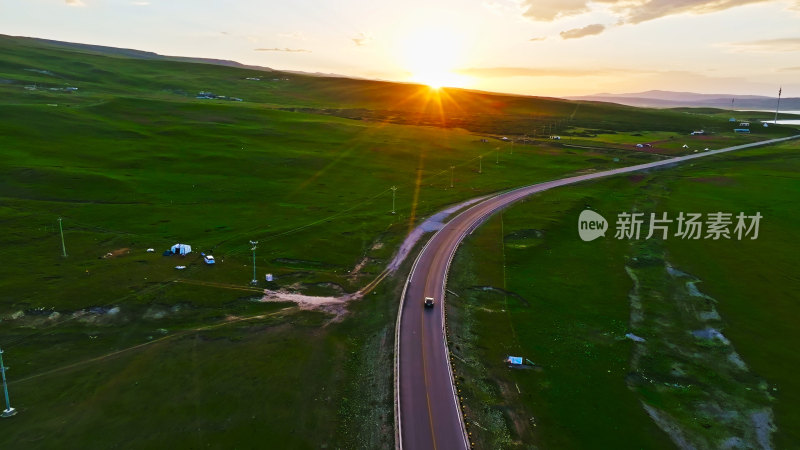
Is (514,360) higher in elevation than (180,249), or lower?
lower

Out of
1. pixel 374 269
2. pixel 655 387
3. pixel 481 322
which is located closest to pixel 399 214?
pixel 374 269

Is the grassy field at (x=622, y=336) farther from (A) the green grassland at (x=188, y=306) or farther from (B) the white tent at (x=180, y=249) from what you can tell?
(B) the white tent at (x=180, y=249)

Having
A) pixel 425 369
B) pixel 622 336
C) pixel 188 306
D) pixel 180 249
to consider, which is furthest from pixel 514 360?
pixel 180 249

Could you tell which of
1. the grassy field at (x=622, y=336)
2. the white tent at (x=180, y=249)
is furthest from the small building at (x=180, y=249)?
the grassy field at (x=622, y=336)

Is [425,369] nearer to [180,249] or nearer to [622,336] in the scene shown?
[622,336]

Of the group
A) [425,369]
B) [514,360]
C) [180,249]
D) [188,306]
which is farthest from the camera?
[180,249]

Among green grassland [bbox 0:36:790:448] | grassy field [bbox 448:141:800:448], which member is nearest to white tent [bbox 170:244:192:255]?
green grassland [bbox 0:36:790:448]
